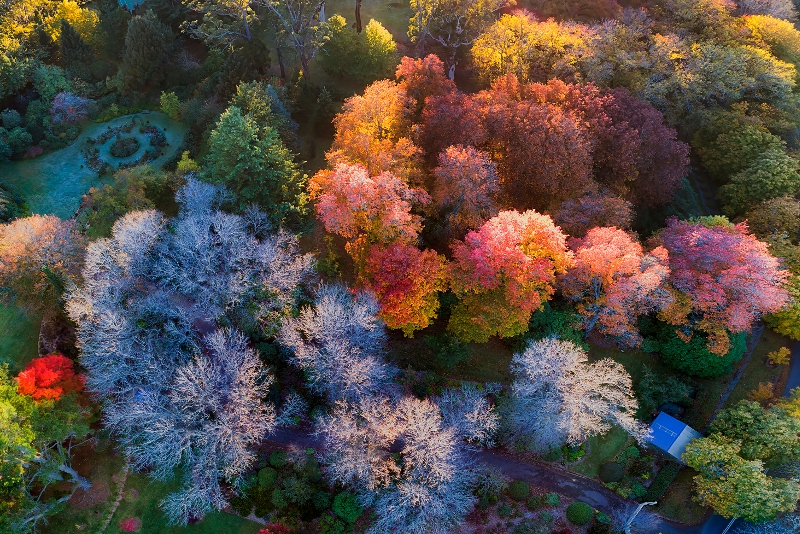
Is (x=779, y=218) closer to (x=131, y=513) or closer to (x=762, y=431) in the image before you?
(x=762, y=431)

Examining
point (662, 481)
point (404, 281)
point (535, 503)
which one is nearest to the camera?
point (404, 281)

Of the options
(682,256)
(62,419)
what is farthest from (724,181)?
(62,419)

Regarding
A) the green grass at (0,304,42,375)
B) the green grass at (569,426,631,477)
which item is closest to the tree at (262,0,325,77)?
the green grass at (0,304,42,375)

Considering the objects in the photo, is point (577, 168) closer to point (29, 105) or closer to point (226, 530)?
point (226, 530)

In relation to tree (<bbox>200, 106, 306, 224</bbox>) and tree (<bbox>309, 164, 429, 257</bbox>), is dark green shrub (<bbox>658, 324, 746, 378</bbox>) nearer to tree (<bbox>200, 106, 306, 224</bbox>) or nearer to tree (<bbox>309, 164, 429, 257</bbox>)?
tree (<bbox>309, 164, 429, 257</bbox>)

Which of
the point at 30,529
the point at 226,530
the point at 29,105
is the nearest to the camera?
the point at 30,529

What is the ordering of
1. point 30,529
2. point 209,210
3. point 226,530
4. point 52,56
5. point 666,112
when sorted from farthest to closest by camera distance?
point 52,56
point 666,112
point 209,210
point 226,530
point 30,529

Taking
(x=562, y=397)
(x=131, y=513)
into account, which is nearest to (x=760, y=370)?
(x=562, y=397)

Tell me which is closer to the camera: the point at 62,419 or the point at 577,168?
the point at 62,419
